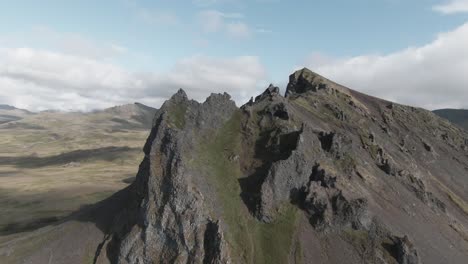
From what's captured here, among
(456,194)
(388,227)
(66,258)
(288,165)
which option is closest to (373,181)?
(388,227)

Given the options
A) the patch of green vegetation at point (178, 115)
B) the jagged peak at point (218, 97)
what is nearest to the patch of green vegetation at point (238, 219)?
the patch of green vegetation at point (178, 115)

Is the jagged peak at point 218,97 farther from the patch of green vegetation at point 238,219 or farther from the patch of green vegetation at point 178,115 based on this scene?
the patch of green vegetation at point 238,219

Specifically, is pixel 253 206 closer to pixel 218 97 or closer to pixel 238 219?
pixel 238 219

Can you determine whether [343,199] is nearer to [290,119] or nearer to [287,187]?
[287,187]

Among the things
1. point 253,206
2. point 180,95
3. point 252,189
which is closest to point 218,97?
point 180,95

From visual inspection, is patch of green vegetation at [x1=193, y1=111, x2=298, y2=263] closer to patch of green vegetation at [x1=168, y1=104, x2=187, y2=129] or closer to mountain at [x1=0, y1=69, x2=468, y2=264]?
mountain at [x1=0, y1=69, x2=468, y2=264]
